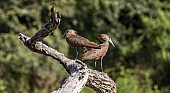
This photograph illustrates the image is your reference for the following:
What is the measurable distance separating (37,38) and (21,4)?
6.59 metres

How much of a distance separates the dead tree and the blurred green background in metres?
4.61

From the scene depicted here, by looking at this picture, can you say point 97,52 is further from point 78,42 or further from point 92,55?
point 78,42

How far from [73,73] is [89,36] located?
7.69 metres

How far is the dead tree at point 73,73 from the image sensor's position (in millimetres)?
3930

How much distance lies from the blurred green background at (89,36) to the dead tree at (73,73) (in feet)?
15.1

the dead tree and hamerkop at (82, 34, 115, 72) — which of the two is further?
hamerkop at (82, 34, 115, 72)

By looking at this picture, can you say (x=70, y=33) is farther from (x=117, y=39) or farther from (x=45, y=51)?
(x=117, y=39)

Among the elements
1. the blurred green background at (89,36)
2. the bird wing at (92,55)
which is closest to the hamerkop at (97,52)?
the bird wing at (92,55)

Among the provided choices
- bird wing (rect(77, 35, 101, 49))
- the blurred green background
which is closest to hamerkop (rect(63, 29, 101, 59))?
bird wing (rect(77, 35, 101, 49))

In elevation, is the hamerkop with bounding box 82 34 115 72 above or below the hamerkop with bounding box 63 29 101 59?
below

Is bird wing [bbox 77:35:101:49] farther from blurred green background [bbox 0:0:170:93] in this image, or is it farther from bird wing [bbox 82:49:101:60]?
blurred green background [bbox 0:0:170:93]

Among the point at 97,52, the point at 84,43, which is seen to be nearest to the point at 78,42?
the point at 84,43

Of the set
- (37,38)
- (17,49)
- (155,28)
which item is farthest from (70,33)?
(155,28)

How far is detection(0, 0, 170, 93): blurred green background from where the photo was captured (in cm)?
1030
